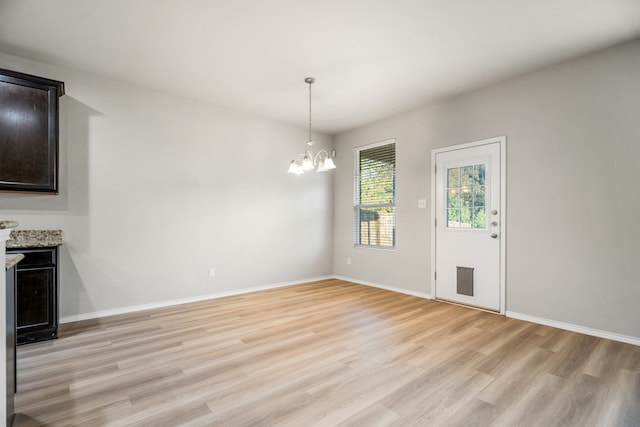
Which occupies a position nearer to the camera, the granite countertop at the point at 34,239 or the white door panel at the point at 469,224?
the granite countertop at the point at 34,239

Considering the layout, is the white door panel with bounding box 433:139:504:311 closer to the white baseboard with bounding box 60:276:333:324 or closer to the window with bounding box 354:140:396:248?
the window with bounding box 354:140:396:248

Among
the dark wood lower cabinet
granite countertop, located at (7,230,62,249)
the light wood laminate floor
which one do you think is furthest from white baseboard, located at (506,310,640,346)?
granite countertop, located at (7,230,62,249)


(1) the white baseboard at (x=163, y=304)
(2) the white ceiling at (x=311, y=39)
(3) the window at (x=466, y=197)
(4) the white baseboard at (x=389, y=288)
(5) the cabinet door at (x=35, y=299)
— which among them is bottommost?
(4) the white baseboard at (x=389, y=288)

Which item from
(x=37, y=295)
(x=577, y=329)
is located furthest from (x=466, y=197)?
(x=37, y=295)

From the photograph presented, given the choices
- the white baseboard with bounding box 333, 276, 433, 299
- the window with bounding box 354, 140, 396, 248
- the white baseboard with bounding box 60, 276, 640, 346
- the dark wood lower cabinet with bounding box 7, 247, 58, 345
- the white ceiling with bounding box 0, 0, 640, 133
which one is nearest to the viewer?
the white ceiling with bounding box 0, 0, 640, 133

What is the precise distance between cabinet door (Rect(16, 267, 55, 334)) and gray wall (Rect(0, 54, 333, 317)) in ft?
1.69

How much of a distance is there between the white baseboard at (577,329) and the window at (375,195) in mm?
1978

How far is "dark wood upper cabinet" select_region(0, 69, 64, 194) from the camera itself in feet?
9.52

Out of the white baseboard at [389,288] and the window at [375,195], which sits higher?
the window at [375,195]

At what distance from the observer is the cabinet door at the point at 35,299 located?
9.34 feet

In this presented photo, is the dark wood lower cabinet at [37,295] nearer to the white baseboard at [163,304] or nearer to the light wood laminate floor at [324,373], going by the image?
the light wood laminate floor at [324,373]

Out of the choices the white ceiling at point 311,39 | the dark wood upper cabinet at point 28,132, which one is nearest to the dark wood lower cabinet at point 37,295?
the dark wood upper cabinet at point 28,132

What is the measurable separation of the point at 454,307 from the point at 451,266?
530mm

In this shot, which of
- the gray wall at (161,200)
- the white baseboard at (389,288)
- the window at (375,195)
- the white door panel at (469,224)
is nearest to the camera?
the gray wall at (161,200)
